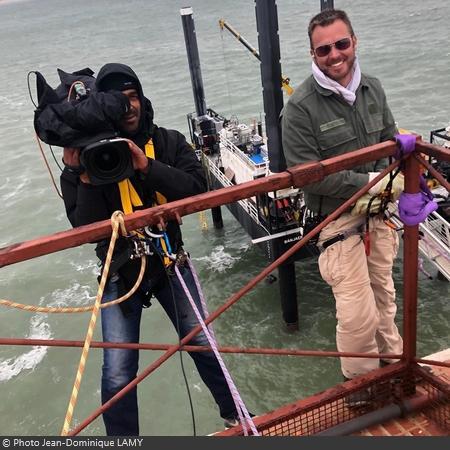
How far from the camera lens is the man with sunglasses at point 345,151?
3393mm

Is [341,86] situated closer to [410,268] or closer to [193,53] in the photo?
[410,268]

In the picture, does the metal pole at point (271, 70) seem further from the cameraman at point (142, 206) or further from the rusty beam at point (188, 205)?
the rusty beam at point (188, 205)

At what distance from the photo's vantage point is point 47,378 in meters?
9.07

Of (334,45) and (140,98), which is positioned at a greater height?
(334,45)

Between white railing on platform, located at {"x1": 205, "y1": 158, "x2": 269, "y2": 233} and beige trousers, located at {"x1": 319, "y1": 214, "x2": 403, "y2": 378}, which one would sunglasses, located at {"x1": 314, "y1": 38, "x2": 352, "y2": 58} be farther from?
white railing on platform, located at {"x1": 205, "y1": 158, "x2": 269, "y2": 233}

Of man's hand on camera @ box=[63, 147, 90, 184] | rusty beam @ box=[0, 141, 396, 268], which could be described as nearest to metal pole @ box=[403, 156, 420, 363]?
rusty beam @ box=[0, 141, 396, 268]

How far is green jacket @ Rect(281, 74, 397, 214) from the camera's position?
3.46 m

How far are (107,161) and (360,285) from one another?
213cm

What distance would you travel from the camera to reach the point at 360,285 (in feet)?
12.2

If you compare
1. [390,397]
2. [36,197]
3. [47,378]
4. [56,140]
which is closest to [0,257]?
[56,140]

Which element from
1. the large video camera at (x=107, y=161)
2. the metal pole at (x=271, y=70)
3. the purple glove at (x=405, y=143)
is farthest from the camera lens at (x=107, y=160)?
the metal pole at (x=271, y=70)

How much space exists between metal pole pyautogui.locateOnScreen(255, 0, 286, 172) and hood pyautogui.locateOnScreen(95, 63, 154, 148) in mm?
3976

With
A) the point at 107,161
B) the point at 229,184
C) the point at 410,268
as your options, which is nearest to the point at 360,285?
the point at 410,268

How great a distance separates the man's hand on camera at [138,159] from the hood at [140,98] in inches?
12.1
